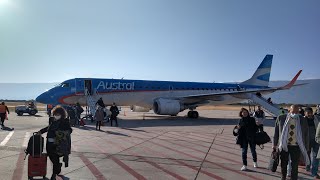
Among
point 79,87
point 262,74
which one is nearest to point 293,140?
point 79,87

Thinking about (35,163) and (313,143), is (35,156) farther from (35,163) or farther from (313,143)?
(313,143)

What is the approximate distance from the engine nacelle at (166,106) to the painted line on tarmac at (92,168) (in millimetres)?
18528

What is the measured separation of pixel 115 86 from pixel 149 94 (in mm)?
3520

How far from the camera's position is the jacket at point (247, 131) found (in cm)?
891

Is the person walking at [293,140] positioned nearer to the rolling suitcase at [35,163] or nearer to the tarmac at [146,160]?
the tarmac at [146,160]

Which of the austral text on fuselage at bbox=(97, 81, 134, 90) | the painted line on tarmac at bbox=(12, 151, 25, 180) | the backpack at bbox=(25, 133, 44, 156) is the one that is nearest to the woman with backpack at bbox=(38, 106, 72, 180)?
the backpack at bbox=(25, 133, 44, 156)

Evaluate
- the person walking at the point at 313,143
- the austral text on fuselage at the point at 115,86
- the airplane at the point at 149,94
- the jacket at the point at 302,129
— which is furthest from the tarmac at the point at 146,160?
the austral text on fuselage at the point at 115,86

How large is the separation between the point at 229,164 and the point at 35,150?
5501mm

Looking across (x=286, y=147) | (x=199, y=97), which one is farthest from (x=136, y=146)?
(x=199, y=97)

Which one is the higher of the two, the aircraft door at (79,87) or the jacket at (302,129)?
the aircraft door at (79,87)

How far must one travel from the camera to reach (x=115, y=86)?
28.7 m

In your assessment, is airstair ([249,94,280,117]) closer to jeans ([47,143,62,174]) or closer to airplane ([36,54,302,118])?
airplane ([36,54,302,118])

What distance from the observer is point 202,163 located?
971 cm

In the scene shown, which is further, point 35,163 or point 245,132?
point 245,132
